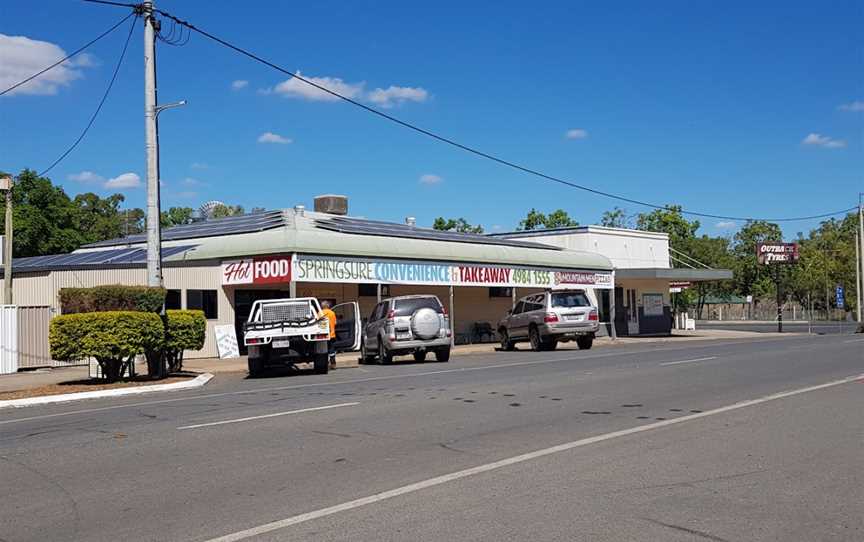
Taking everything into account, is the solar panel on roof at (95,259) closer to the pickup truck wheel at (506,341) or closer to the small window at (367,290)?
the small window at (367,290)

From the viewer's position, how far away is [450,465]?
825 cm

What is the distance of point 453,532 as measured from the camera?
5961 mm

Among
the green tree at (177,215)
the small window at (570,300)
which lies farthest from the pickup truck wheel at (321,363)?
the green tree at (177,215)

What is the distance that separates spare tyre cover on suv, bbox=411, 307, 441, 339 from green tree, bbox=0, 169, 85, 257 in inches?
1374

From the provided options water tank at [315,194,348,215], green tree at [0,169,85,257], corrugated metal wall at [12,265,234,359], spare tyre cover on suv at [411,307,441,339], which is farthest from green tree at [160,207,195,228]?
spare tyre cover on suv at [411,307,441,339]

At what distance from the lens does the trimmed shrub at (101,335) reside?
16984mm

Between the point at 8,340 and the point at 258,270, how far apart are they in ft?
25.4

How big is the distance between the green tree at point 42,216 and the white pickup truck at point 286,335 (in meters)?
35.3

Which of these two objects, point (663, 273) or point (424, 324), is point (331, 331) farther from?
point (663, 273)

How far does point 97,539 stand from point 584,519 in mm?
3420

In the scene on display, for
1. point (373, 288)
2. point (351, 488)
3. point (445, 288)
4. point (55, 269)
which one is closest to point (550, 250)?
point (445, 288)

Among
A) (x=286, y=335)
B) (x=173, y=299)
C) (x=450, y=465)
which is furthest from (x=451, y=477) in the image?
(x=173, y=299)

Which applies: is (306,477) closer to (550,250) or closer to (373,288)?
(373,288)

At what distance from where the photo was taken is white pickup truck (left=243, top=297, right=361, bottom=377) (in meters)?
19.5
